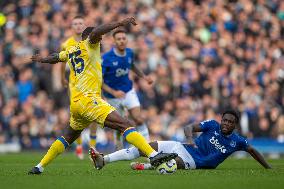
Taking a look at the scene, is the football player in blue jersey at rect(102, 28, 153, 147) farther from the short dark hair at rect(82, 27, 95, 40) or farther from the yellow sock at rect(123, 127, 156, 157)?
the yellow sock at rect(123, 127, 156, 157)

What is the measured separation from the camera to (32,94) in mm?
26938

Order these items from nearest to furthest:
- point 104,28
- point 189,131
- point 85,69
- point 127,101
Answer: point 104,28
point 85,69
point 189,131
point 127,101

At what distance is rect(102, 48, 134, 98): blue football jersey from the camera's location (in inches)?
718

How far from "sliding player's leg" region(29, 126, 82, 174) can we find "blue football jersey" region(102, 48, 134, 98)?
4.78 m

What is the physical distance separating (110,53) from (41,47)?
10.3 m

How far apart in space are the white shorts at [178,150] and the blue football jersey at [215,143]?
0.21ft

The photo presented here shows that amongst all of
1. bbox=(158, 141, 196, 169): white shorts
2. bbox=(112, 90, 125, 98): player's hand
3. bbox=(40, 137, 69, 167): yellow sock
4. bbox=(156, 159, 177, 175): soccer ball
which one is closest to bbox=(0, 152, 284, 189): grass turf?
bbox=(156, 159, 177, 175): soccer ball

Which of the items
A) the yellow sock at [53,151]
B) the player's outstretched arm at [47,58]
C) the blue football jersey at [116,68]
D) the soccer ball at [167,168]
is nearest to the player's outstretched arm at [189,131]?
the soccer ball at [167,168]

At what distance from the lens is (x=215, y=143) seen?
1413 cm

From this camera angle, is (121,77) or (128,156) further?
(121,77)

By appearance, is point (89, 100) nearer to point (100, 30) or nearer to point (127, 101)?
point (100, 30)

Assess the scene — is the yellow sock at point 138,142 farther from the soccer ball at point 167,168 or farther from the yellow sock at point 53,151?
the yellow sock at point 53,151

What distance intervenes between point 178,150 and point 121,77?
4599mm

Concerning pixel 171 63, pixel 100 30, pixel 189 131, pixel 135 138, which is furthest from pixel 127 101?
pixel 171 63
